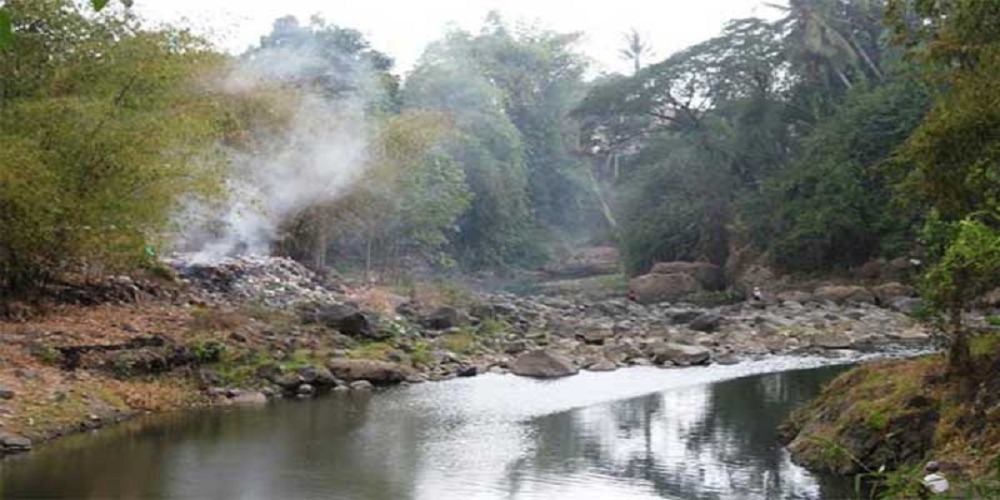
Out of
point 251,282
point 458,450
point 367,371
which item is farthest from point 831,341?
point 458,450

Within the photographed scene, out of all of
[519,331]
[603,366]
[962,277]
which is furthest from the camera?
[519,331]

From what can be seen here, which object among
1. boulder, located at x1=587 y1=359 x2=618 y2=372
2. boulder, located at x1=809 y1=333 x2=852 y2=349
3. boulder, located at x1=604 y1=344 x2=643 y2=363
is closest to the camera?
boulder, located at x1=587 y1=359 x2=618 y2=372

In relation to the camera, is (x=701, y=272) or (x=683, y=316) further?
(x=701, y=272)

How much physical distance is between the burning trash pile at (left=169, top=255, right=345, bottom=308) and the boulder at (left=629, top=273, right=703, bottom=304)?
44.9ft

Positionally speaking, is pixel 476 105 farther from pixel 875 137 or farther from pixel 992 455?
pixel 992 455

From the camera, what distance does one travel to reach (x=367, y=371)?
864 inches

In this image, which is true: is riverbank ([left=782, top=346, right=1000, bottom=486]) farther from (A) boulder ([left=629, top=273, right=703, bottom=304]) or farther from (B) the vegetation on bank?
(A) boulder ([left=629, top=273, right=703, bottom=304])

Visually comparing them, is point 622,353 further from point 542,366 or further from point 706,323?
point 706,323

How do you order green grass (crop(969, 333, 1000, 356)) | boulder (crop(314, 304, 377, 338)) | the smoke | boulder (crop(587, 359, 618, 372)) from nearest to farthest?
green grass (crop(969, 333, 1000, 356)) < boulder (crop(314, 304, 377, 338)) < boulder (crop(587, 359, 618, 372)) < the smoke

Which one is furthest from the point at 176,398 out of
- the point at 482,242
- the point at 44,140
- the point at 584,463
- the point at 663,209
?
the point at 482,242

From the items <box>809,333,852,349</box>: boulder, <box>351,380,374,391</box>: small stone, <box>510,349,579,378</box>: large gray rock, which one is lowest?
<box>351,380,374,391</box>: small stone

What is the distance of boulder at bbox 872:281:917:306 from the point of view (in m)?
34.8

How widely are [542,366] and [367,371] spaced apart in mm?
3860

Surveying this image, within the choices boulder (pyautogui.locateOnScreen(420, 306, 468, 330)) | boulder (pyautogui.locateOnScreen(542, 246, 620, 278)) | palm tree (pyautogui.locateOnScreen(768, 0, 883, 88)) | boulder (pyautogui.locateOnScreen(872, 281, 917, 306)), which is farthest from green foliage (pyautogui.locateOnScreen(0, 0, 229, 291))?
boulder (pyautogui.locateOnScreen(542, 246, 620, 278))
